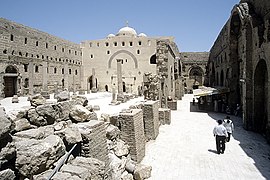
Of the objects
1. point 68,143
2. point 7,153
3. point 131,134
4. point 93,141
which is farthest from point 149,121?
point 7,153

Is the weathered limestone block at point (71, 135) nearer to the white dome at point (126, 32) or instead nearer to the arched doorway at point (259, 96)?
the arched doorway at point (259, 96)

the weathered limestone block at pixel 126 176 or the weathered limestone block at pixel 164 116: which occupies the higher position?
the weathered limestone block at pixel 164 116

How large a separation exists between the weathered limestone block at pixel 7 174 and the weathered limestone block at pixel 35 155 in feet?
0.72

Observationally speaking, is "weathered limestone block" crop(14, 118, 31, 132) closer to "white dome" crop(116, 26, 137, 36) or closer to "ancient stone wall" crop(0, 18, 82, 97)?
"ancient stone wall" crop(0, 18, 82, 97)

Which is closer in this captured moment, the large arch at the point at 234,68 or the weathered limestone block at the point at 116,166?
the weathered limestone block at the point at 116,166

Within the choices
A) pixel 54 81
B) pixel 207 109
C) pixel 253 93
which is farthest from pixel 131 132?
pixel 54 81

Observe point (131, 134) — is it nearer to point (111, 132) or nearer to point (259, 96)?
point (111, 132)

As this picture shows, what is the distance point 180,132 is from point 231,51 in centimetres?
907

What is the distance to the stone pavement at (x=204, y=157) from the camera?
583 centimetres

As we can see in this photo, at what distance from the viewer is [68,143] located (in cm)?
421

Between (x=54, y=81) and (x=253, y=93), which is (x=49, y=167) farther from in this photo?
(x=54, y=81)

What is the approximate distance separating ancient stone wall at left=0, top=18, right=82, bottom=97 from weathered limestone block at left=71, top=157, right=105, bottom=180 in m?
21.3

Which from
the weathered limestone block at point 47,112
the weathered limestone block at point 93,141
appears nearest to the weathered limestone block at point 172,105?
the weathered limestone block at point 93,141

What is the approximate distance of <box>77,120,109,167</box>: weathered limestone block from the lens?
4.41 metres
